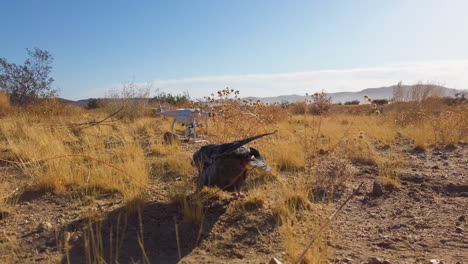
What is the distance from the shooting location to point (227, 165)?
125 inches

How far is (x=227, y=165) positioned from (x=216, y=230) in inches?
22.6

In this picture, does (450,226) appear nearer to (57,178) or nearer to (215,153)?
(215,153)

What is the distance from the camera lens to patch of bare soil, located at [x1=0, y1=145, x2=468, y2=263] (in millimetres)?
2525

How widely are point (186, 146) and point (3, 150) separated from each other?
282 cm


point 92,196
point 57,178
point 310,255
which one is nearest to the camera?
point 310,255

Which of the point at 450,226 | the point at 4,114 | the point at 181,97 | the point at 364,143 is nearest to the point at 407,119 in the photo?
the point at 364,143

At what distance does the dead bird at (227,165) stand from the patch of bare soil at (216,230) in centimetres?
28

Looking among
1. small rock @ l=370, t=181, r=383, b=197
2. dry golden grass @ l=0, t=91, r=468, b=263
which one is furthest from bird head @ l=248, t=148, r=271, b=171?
small rock @ l=370, t=181, r=383, b=197

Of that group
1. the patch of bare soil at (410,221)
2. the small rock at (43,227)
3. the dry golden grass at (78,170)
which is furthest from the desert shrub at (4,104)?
the patch of bare soil at (410,221)

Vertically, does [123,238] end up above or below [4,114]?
below

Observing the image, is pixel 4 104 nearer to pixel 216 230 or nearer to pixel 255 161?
pixel 255 161

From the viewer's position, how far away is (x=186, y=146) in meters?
6.47

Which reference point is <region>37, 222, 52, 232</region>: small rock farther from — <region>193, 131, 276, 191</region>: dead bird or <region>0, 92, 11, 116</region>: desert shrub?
<region>0, 92, 11, 116</region>: desert shrub

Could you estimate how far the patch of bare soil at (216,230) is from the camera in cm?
253
